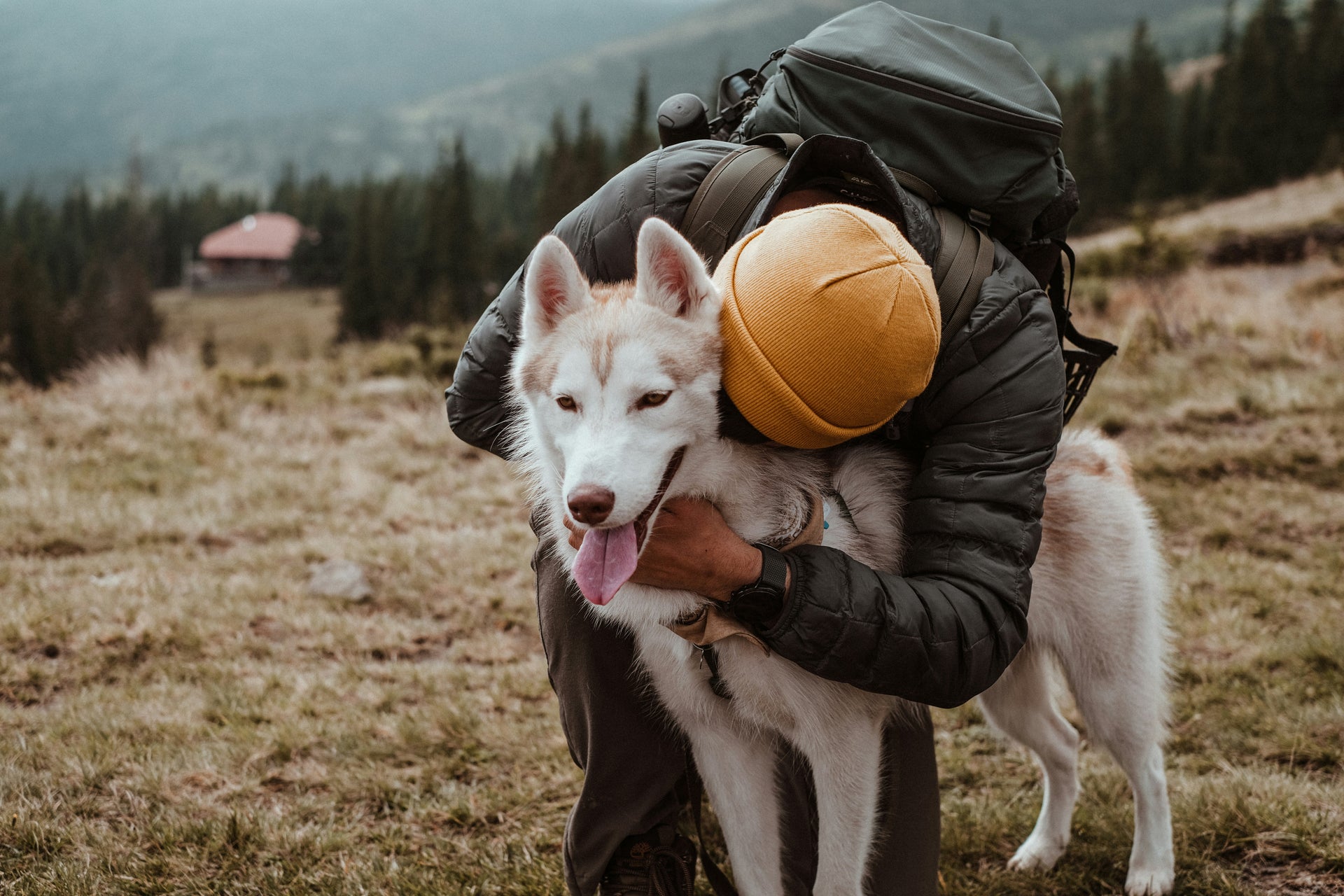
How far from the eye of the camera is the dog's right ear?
2.11 m

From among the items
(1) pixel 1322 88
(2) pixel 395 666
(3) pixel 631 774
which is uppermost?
(3) pixel 631 774

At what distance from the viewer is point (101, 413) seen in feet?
29.9

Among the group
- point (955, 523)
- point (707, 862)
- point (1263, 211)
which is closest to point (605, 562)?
point (955, 523)

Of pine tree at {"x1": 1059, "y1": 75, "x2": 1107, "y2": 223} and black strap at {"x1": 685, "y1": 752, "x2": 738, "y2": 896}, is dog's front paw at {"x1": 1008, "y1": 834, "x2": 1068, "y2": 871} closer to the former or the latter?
black strap at {"x1": 685, "y1": 752, "x2": 738, "y2": 896}

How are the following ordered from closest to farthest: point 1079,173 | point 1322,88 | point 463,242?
point 1322,88, point 1079,173, point 463,242

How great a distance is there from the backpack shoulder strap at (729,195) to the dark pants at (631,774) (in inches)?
40.2

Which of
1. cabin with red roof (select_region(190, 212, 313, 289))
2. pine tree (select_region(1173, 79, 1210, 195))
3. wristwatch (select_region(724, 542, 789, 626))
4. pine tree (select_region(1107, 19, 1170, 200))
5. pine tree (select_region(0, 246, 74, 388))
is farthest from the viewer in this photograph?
cabin with red roof (select_region(190, 212, 313, 289))

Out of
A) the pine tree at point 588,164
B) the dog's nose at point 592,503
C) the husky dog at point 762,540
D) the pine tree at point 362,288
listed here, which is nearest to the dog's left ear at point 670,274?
the husky dog at point 762,540

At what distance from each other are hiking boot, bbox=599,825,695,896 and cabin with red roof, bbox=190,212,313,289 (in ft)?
343

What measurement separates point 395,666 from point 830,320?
355 cm

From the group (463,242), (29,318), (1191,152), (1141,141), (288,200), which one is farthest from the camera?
(288,200)

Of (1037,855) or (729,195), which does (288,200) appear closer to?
(729,195)

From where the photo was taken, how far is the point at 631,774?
274 cm

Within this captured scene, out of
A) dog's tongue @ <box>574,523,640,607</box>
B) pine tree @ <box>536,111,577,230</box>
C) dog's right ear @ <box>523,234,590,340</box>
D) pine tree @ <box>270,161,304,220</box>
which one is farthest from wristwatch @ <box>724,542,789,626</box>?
pine tree @ <box>270,161,304,220</box>
